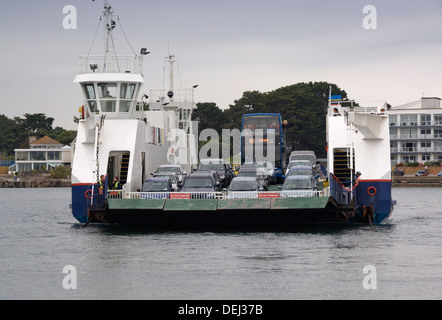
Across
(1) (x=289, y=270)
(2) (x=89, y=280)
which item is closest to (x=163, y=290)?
(2) (x=89, y=280)

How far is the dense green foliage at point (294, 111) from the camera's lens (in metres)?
108

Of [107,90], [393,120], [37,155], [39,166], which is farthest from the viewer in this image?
[39,166]

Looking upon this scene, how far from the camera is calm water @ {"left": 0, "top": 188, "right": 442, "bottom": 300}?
1966 cm

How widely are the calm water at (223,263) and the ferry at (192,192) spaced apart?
87 cm

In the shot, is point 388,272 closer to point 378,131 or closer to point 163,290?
point 163,290

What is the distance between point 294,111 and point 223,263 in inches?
3421

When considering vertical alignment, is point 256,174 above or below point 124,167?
below

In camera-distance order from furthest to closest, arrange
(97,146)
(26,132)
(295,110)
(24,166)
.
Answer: (26,132), (24,166), (295,110), (97,146)

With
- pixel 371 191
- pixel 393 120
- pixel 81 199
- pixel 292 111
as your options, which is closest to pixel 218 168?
pixel 81 199

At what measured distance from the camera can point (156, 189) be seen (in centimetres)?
3262

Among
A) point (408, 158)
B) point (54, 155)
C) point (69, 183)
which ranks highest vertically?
point (54, 155)

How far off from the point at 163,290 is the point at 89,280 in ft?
8.95

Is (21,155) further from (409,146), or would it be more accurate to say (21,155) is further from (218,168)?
(218,168)

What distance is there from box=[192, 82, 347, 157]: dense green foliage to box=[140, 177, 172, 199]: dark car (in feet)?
243
